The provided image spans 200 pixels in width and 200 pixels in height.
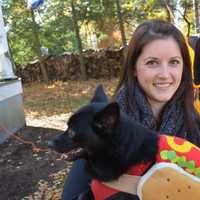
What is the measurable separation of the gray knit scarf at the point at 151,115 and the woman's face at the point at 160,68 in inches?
2.2

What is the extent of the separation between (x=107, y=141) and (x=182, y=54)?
599 mm

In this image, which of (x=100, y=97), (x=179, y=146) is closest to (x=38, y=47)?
(x=100, y=97)

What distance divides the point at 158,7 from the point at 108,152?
13.6m

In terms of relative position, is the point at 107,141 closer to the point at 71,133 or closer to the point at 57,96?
the point at 71,133

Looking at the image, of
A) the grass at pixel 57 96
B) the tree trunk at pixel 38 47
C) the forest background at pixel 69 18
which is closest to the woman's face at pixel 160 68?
the grass at pixel 57 96

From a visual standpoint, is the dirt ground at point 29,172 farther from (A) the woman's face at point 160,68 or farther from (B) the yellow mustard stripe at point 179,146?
(B) the yellow mustard stripe at point 179,146

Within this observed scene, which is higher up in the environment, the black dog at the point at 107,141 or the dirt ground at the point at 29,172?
the black dog at the point at 107,141

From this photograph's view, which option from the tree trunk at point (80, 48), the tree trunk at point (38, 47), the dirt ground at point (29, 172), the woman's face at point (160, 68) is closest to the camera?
the woman's face at point (160, 68)

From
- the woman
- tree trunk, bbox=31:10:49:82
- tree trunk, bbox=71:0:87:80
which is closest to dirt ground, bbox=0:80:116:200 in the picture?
the woman

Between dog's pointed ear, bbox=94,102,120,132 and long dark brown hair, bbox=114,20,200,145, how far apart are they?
0.36m

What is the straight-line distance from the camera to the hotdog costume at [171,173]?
1.78 metres

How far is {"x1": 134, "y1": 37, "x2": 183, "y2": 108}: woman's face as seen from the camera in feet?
6.65

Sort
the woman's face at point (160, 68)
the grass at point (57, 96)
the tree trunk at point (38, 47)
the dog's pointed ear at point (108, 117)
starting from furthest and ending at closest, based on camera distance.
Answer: the tree trunk at point (38, 47) → the grass at point (57, 96) → the woman's face at point (160, 68) → the dog's pointed ear at point (108, 117)

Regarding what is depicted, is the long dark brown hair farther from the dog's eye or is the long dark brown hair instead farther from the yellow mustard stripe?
the dog's eye
